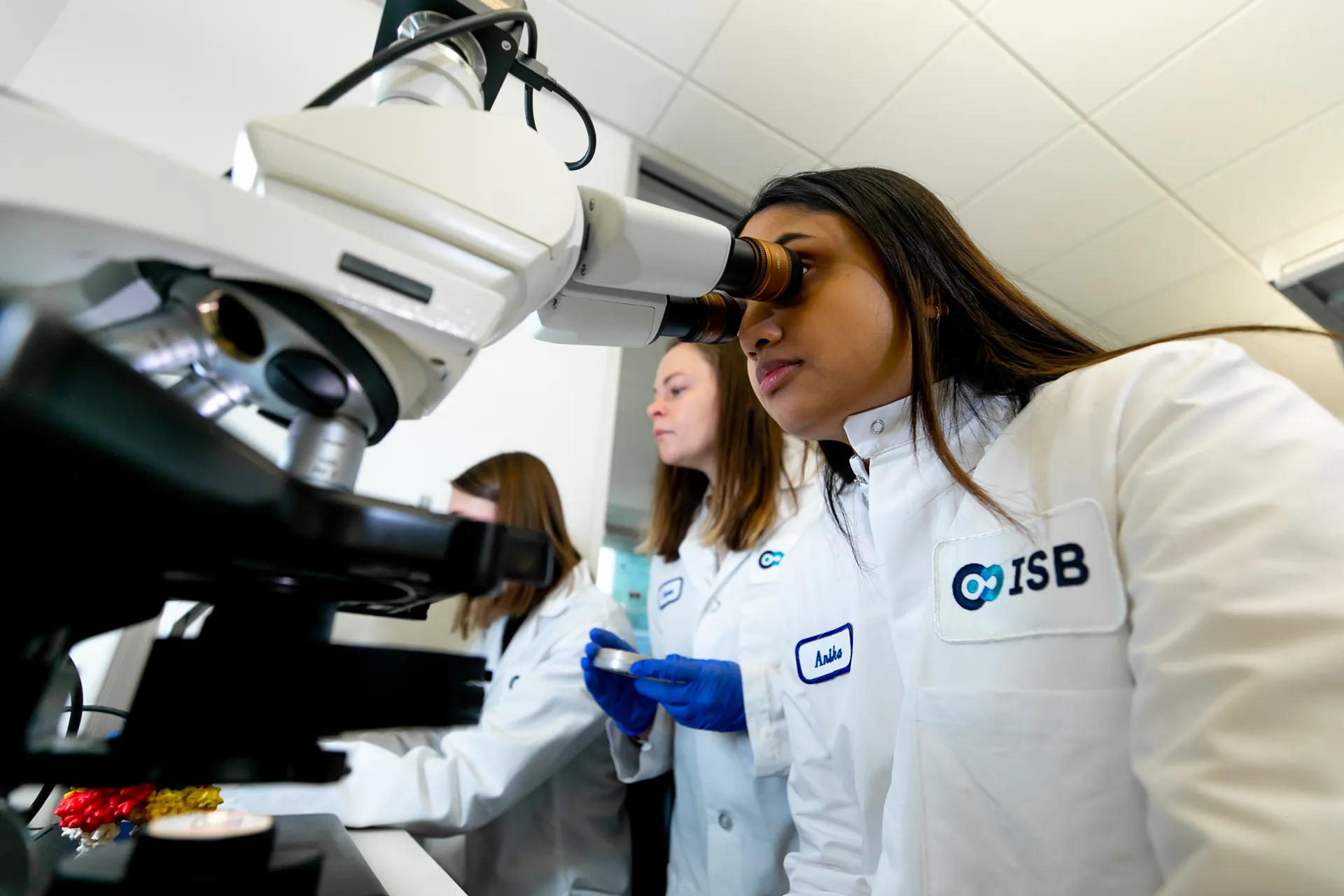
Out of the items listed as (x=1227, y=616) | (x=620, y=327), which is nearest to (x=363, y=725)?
(x=620, y=327)

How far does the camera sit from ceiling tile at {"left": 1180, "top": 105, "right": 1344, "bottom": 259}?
1.67 m

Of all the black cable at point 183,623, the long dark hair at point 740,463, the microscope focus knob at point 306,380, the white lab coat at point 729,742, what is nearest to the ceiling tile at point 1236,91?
the long dark hair at point 740,463

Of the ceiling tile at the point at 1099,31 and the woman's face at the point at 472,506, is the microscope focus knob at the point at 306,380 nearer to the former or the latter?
the woman's face at the point at 472,506

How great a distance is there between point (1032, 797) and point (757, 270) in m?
0.50

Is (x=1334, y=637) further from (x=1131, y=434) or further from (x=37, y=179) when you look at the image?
(x=37, y=179)

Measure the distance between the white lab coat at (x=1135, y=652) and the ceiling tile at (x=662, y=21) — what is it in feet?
4.12

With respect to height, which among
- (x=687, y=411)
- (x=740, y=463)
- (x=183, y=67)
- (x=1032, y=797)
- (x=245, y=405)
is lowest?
(x=1032, y=797)

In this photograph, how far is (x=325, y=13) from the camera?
1.31 m

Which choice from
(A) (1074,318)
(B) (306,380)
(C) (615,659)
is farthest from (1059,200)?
(B) (306,380)

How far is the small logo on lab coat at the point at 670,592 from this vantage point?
123cm

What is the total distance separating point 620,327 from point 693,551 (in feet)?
2.40

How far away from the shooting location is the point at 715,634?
1.09 m

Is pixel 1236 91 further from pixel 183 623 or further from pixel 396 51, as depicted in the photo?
pixel 183 623

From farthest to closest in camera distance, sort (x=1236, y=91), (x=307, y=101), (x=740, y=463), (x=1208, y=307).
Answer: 1. (x=1208, y=307)
2. (x=1236, y=91)
3. (x=307, y=101)
4. (x=740, y=463)
